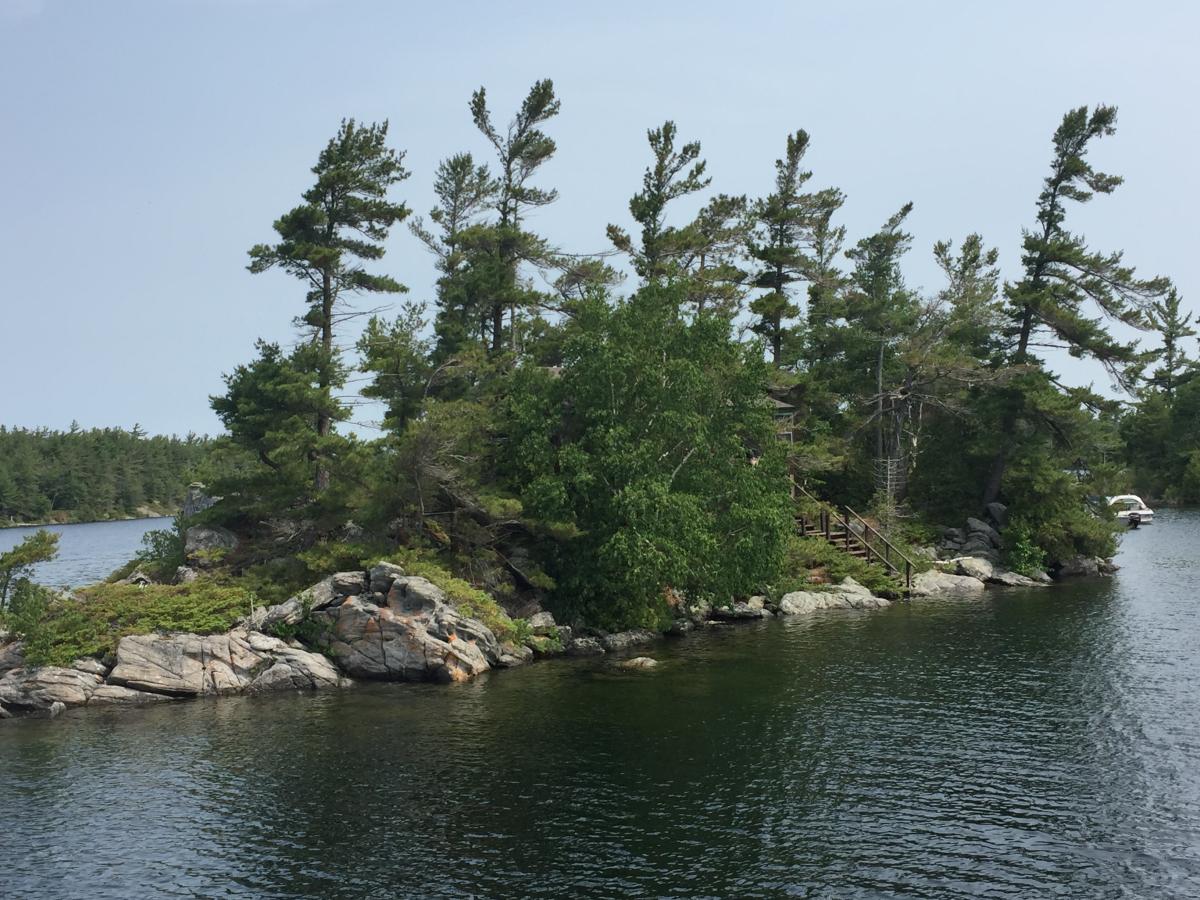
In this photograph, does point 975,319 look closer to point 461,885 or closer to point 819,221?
point 819,221

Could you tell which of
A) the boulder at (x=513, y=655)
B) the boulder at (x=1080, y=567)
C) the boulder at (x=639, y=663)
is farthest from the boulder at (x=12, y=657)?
the boulder at (x=1080, y=567)

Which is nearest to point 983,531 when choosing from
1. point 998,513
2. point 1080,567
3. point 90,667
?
point 998,513

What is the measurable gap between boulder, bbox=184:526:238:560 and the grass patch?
6.47 meters

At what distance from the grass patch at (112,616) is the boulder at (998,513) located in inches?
1843

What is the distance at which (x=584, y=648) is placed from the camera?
129 ft

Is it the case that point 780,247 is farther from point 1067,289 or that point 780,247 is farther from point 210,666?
point 210,666

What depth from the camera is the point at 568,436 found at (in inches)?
1746

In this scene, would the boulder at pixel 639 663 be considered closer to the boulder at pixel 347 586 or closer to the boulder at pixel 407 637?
the boulder at pixel 407 637

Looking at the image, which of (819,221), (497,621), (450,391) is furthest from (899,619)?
(819,221)

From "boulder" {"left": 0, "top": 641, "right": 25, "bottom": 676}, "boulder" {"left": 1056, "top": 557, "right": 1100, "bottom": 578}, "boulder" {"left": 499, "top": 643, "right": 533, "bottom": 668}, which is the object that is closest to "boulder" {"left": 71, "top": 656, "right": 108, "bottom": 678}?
"boulder" {"left": 0, "top": 641, "right": 25, "bottom": 676}

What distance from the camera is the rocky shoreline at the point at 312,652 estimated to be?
3316cm

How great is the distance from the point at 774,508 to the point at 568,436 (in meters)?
10.1

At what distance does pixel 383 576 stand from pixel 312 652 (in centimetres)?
387

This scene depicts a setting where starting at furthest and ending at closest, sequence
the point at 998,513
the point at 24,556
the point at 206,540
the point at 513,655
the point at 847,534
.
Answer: the point at 998,513 < the point at 847,534 < the point at 206,540 < the point at 513,655 < the point at 24,556
